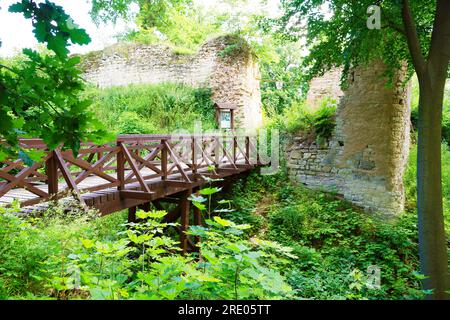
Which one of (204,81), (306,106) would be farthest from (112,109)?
(306,106)

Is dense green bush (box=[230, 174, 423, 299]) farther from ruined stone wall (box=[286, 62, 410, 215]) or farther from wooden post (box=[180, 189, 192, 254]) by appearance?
wooden post (box=[180, 189, 192, 254])

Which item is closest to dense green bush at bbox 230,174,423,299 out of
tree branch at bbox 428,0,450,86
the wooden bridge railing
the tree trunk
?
the tree trunk

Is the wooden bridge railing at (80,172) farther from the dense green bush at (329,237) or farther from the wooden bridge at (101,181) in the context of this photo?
the dense green bush at (329,237)

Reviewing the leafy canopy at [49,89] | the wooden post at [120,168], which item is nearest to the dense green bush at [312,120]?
the wooden post at [120,168]

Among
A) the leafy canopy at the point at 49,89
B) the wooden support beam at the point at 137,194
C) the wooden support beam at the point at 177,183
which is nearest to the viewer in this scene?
the leafy canopy at the point at 49,89

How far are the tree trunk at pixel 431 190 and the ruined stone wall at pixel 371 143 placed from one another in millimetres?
2920

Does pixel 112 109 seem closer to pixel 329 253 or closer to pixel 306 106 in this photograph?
pixel 306 106

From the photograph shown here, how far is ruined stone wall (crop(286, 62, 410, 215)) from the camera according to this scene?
7.67 m

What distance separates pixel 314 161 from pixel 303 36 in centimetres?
403

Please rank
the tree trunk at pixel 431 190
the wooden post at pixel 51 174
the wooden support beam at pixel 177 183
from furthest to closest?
the wooden support beam at pixel 177 183 < the tree trunk at pixel 431 190 < the wooden post at pixel 51 174

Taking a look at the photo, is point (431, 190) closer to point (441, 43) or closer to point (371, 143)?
point (441, 43)

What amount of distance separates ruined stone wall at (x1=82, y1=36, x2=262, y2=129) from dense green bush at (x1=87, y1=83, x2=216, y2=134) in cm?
79

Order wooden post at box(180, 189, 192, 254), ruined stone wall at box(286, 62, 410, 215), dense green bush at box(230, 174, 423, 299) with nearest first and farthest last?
dense green bush at box(230, 174, 423, 299)
wooden post at box(180, 189, 192, 254)
ruined stone wall at box(286, 62, 410, 215)

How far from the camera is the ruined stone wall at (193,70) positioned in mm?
13852
